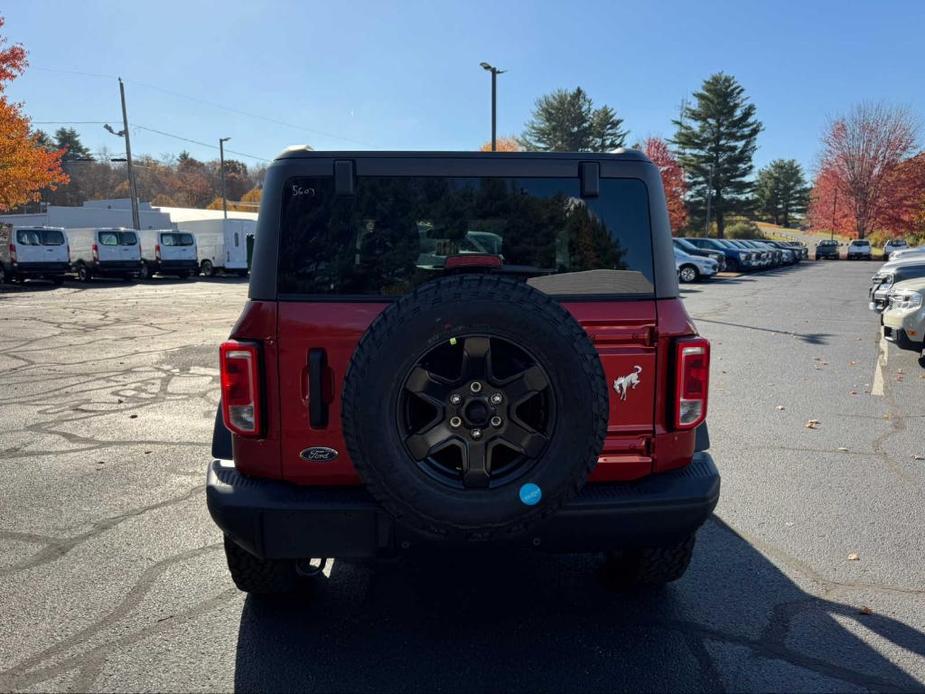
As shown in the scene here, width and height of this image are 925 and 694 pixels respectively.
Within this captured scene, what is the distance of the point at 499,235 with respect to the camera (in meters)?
2.74

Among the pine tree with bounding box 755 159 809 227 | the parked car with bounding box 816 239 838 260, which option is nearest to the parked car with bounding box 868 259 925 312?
the parked car with bounding box 816 239 838 260

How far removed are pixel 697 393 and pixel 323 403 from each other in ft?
4.79

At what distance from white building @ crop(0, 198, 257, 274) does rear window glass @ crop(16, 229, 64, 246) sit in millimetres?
6420

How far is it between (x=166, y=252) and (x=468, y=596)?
27.1 metres

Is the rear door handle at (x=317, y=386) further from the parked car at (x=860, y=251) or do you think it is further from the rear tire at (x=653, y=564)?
the parked car at (x=860, y=251)

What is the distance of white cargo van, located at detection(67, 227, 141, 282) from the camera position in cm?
2514

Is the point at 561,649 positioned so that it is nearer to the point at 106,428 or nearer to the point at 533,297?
the point at 533,297

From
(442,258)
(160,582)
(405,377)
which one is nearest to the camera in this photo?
(405,377)

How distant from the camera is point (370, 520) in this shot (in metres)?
2.49

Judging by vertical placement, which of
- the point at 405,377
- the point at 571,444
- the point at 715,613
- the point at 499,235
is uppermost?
the point at 499,235

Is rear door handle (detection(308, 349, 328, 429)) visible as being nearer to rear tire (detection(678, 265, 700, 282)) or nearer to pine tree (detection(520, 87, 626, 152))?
rear tire (detection(678, 265, 700, 282))

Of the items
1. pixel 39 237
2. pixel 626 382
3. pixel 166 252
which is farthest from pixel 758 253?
pixel 626 382

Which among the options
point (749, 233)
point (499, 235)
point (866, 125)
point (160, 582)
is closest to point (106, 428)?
point (160, 582)

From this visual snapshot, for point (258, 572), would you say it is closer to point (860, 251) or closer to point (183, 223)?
point (183, 223)
